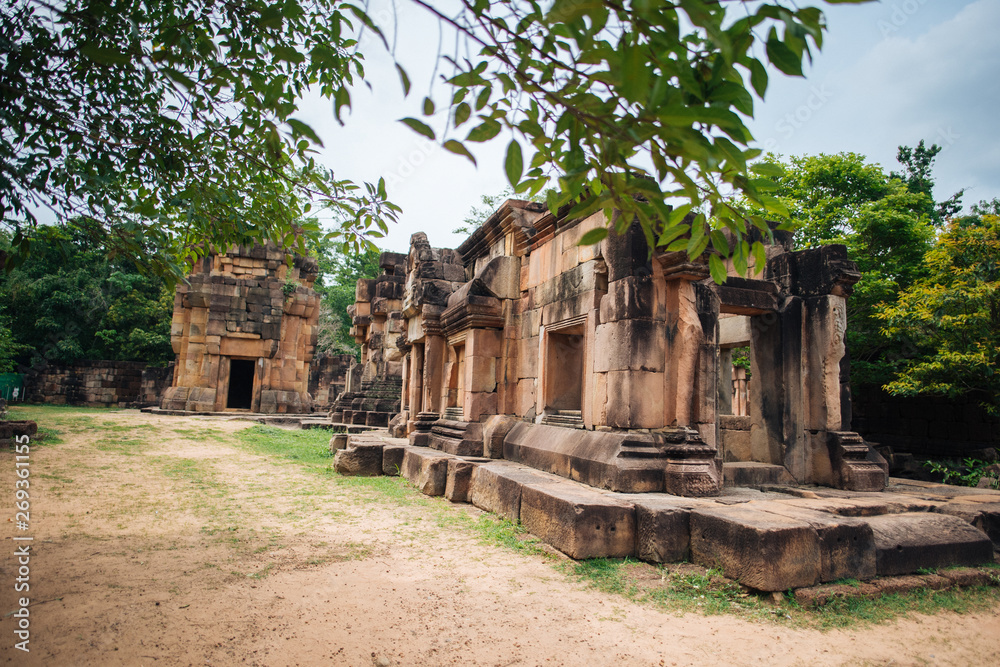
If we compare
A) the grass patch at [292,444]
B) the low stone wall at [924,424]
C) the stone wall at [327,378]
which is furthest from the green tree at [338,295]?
the low stone wall at [924,424]

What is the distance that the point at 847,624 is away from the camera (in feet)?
10.8

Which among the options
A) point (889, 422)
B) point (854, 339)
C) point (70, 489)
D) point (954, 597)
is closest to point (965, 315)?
point (854, 339)

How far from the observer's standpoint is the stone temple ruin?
13.6 ft

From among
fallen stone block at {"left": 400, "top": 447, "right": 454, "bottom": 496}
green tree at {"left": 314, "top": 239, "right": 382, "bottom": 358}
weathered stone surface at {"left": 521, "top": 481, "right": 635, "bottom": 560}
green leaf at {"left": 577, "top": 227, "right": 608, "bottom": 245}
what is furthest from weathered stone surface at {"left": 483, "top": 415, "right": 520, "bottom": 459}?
green tree at {"left": 314, "top": 239, "right": 382, "bottom": 358}

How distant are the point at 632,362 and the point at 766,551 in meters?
2.18

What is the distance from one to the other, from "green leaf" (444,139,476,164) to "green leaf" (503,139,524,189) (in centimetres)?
17

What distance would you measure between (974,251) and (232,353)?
62.6 feet

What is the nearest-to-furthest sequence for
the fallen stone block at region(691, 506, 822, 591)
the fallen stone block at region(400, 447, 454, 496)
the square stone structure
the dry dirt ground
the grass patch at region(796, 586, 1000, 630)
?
the dry dirt ground < the grass patch at region(796, 586, 1000, 630) < the fallen stone block at region(691, 506, 822, 591) < the fallen stone block at region(400, 447, 454, 496) < the square stone structure

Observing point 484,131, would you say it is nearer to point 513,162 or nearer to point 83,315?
point 513,162

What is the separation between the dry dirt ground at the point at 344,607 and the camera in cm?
284

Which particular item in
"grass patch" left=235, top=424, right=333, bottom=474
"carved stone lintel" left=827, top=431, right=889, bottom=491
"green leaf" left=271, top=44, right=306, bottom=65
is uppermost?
"green leaf" left=271, top=44, right=306, bottom=65

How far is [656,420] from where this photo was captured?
215 inches

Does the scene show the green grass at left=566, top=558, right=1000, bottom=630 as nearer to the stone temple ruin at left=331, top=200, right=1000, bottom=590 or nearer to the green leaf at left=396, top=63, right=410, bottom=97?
the stone temple ruin at left=331, top=200, right=1000, bottom=590

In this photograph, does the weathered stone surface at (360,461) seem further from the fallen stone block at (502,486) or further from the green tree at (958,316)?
the green tree at (958,316)
